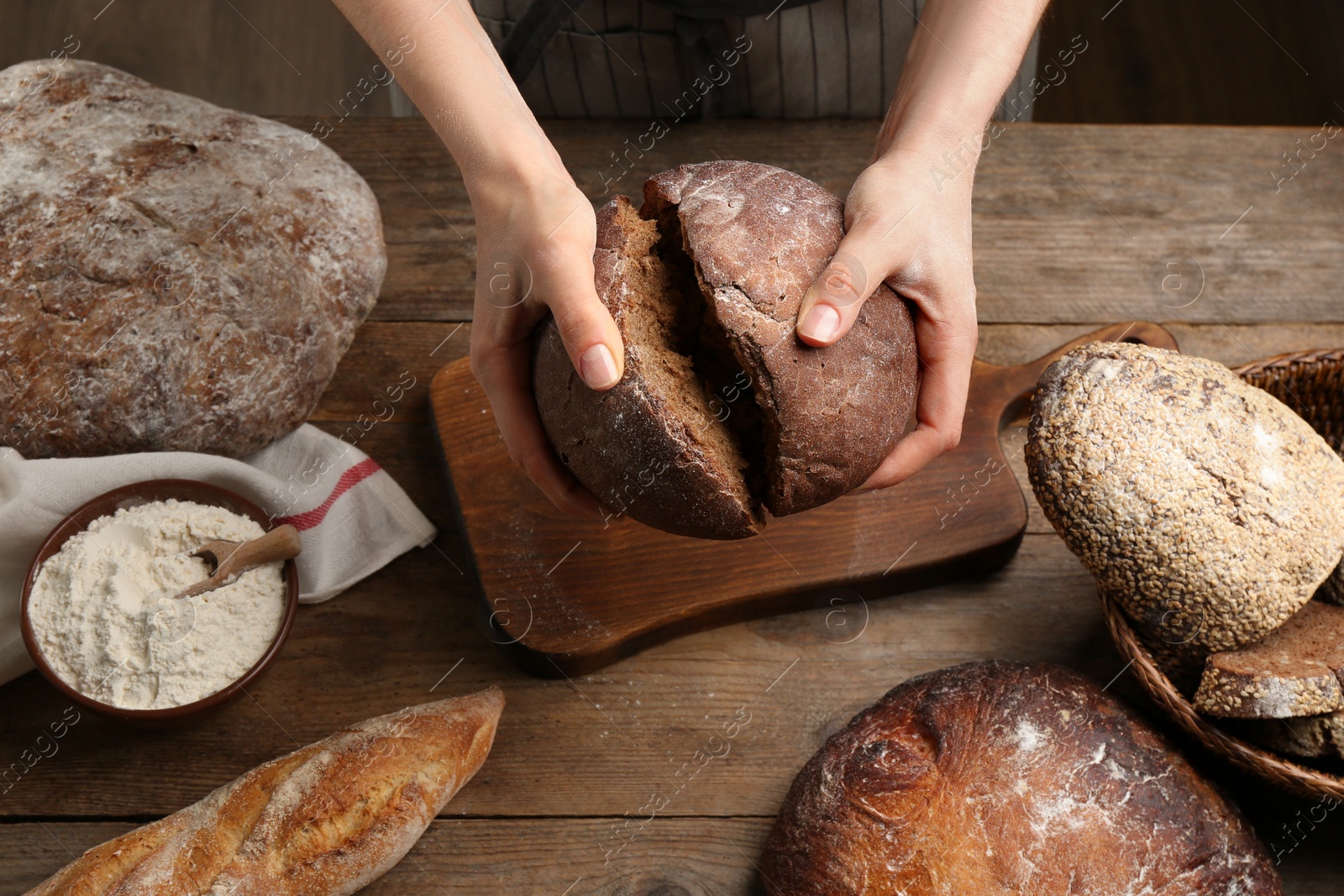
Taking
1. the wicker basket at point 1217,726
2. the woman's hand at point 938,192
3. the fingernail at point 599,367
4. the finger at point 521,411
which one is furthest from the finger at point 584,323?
the wicker basket at point 1217,726

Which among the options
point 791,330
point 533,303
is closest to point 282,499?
point 533,303

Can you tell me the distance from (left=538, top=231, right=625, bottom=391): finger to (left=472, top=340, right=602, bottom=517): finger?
0.27 metres

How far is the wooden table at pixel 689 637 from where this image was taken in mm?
2068

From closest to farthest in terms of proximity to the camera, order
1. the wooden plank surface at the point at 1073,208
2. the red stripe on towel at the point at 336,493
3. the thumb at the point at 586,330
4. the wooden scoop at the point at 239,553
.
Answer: the thumb at the point at 586,330 < the wooden scoop at the point at 239,553 < the red stripe on towel at the point at 336,493 < the wooden plank surface at the point at 1073,208

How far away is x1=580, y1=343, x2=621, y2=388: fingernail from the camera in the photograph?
5.14ft

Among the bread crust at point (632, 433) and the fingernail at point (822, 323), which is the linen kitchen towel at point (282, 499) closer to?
the bread crust at point (632, 433)

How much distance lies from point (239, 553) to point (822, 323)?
1274mm

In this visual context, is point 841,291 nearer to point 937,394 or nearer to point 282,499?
point 937,394

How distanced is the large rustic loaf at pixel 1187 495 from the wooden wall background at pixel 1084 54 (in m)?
2.74

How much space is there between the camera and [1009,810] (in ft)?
5.76

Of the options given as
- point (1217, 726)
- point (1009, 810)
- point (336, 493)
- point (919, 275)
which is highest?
point (919, 275)

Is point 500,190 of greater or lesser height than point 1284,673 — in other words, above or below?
above

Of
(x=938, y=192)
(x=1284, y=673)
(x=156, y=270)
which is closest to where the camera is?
(x=1284, y=673)

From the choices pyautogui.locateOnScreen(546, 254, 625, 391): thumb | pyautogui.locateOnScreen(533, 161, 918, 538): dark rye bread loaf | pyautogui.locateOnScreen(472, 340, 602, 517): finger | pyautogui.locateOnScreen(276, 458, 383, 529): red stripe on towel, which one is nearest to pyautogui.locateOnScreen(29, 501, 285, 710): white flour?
pyautogui.locateOnScreen(276, 458, 383, 529): red stripe on towel
